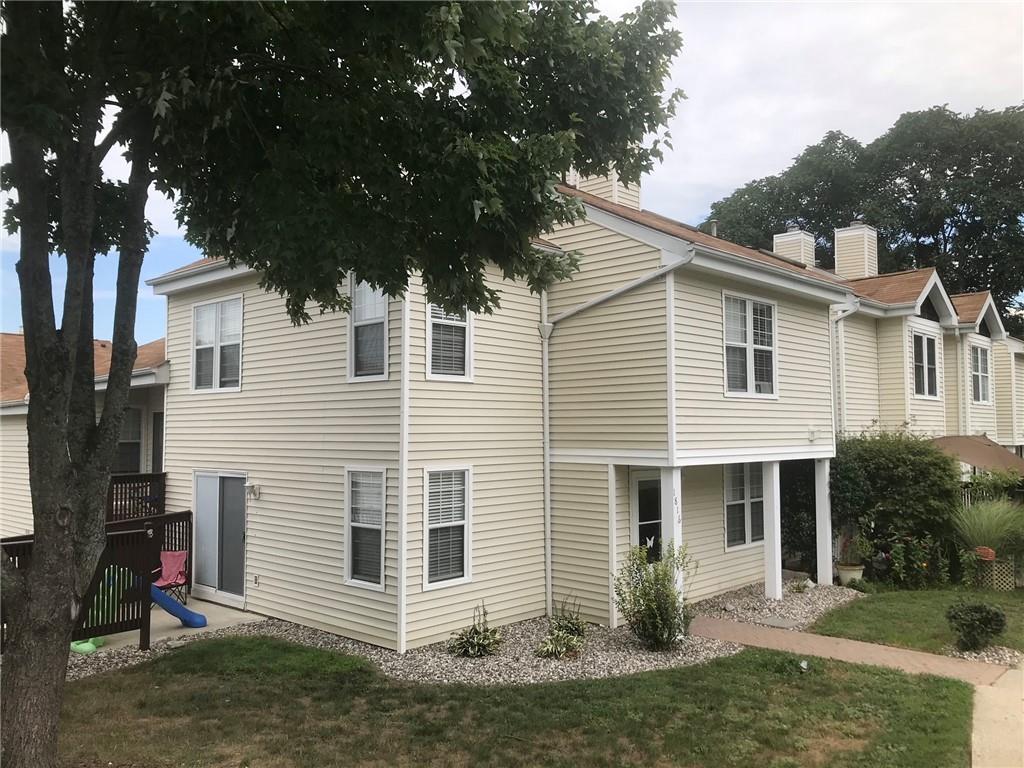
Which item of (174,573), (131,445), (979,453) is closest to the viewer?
(174,573)

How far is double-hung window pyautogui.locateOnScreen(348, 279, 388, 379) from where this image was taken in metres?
9.59

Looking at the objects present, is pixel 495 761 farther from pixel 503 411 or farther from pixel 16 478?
pixel 16 478

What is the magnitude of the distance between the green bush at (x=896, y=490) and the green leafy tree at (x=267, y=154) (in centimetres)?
914

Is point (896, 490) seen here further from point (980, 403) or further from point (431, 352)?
point (431, 352)

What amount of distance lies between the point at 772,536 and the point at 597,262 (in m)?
5.35

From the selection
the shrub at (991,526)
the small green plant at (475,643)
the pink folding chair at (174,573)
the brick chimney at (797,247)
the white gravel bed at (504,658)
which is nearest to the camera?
the white gravel bed at (504,658)

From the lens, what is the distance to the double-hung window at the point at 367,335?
9586 mm

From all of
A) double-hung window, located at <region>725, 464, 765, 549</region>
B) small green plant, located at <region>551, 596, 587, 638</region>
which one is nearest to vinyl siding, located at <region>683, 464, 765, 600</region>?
double-hung window, located at <region>725, 464, 765, 549</region>

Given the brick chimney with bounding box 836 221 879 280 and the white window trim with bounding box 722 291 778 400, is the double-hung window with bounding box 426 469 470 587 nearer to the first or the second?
the white window trim with bounding box 722 291 778 400

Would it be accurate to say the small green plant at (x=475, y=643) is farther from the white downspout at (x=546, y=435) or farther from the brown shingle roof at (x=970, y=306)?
the brown shingle roof at (x=970, y=306)

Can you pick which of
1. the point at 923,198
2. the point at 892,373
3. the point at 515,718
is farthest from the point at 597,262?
the point at 923,198

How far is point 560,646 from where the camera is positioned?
868 cm

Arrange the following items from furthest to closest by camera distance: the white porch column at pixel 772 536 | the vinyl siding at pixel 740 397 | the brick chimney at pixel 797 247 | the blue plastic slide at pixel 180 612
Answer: the brick chimney at pixel 797 247, the white porch column at pixel 772 536, the blue plastic slide at pixel 180 612, the vinyl siding at pixel 740 397

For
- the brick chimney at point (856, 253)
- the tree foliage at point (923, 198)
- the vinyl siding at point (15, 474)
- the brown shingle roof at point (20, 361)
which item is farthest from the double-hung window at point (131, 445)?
the tree foliage at point (923, 198)
